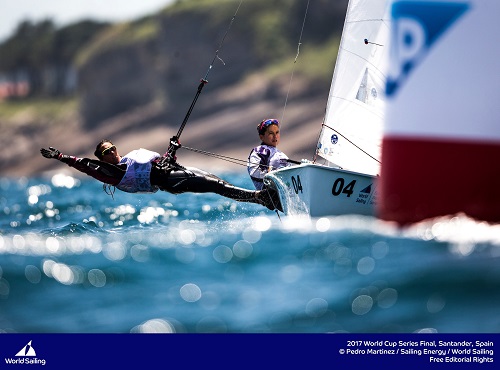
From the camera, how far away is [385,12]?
734cm

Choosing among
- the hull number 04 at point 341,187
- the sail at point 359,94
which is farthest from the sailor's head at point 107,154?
the hull number 04 at point 341,187

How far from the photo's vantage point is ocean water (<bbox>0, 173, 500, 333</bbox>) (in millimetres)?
4430

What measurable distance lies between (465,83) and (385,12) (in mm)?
1842

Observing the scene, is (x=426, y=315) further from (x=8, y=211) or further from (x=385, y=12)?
(x=8, y=211)

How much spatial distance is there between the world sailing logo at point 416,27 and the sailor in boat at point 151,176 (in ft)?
8.49

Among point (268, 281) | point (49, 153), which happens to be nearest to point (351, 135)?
point (49, 153)

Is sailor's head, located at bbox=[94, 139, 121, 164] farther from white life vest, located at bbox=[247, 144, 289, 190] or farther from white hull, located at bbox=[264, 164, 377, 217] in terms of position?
white hull, located at bbox=[264, 164, 377, 217]

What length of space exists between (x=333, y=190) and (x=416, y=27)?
1.90 m

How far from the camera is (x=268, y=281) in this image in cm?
498
